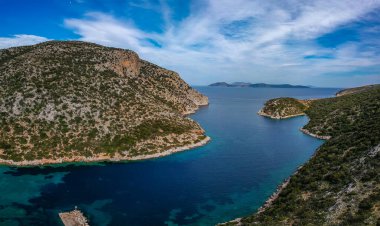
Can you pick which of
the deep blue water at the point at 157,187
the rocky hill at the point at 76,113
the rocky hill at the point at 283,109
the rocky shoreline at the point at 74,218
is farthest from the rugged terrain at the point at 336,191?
the rocky hill at the point at 283,109

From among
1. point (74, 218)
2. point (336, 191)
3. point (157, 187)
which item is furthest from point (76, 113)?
point (336, 191)

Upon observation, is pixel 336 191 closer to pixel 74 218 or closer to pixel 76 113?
pixel 74 218

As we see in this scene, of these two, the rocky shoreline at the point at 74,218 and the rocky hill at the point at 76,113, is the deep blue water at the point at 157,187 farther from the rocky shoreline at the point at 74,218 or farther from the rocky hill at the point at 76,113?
the rocky hill at the point at 76,113

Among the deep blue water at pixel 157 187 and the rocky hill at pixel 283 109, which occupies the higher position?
the rocky hill at pixel 283 109

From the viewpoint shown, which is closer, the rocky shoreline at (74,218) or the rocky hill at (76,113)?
the rocky shoreline at (74,218)

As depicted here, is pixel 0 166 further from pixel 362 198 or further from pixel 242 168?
pixel 362 198

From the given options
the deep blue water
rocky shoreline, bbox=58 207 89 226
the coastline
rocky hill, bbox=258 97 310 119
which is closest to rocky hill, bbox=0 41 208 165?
the coastline

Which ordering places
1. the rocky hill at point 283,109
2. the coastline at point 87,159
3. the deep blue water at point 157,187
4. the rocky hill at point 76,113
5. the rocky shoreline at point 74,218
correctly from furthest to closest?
the rocky hill at point 283,109, the rocky hill at point 76,113, the coastline at point 87,159, the deep blue water at point 157,187, the rocky shoreline at point 74,218
